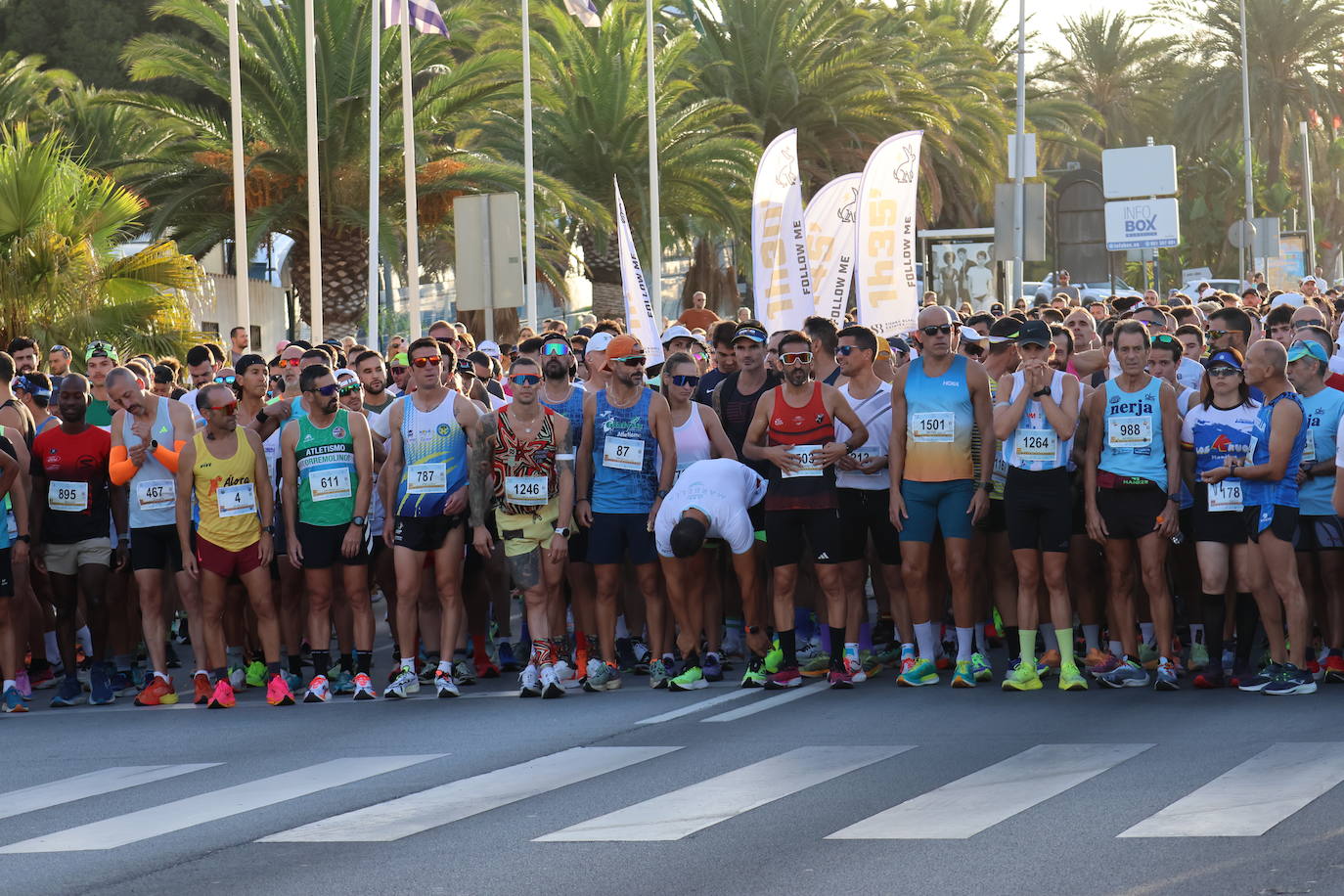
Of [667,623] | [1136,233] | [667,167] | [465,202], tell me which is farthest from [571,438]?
[1136,233]

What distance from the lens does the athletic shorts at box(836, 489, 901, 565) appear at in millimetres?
11664

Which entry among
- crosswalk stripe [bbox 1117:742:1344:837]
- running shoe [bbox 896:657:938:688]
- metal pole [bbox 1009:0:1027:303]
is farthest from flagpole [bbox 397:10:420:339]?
crosswalk stripe [bbox 1117:742:1344:837]

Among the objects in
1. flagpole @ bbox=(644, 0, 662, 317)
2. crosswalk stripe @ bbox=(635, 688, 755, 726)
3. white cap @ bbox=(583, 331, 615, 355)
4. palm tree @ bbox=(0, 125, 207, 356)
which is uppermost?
flagpole @ bbox=(644, 0, 662, 317)

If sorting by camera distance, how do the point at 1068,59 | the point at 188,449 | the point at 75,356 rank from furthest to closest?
the point at 1068,59
the point at 75,356
the point at 188,449

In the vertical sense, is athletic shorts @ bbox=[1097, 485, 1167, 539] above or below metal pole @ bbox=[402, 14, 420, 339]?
below

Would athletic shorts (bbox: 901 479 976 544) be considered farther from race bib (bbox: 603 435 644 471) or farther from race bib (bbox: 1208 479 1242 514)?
race bib (bbox: 603 435 644 471)

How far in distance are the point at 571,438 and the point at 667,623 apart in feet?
4.30

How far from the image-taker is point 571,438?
1178 centimetres

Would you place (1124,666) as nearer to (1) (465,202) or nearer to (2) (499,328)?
(1) (465,202)

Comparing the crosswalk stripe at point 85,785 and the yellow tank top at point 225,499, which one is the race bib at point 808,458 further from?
the crosswalk stripe at point 85,785

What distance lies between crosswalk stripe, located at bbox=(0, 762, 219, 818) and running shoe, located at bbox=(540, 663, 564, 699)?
7.75 ft

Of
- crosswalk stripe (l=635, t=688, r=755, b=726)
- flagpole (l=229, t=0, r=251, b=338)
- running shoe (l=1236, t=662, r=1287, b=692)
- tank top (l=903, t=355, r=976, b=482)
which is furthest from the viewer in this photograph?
flagpole (l=229, t=0, r=251, b=338)

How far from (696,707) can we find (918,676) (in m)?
1.41

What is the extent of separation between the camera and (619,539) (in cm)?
1177
